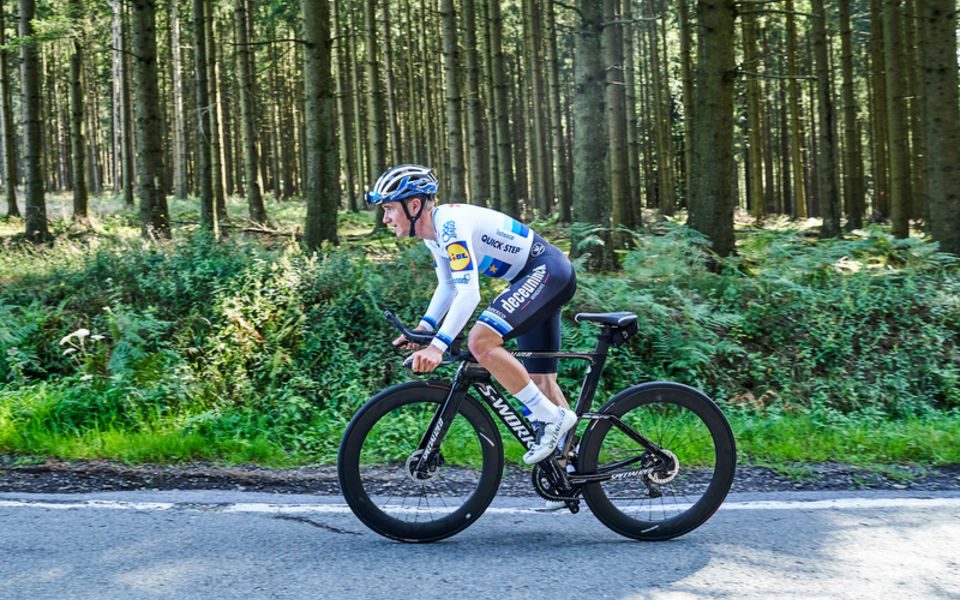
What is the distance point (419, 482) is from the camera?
14.3 feet

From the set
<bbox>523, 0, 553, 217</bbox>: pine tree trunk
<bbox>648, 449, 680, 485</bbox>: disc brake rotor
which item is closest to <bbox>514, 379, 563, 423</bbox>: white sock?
<bbox>648, 449, 680, 485</bbox>: disc brake rotor

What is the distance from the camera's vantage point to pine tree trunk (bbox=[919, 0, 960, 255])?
37.5 feet

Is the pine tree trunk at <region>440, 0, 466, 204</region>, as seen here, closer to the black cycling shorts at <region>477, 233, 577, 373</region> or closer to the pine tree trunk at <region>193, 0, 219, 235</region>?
the pine tree trunk at <region>193, 0, 219, 235</region>

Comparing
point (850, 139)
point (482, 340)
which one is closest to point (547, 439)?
point (482, 340)

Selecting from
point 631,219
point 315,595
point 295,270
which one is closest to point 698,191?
point 631,219

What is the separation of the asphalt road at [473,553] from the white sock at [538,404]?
708 mm

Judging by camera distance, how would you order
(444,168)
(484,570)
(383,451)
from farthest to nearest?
1. (444,168)
2. (383,451)
3. (484,570)

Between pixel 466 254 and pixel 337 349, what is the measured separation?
13.7 feet

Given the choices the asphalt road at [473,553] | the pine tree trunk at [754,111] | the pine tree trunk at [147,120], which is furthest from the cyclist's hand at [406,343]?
the pine tree trunk at [754,111]

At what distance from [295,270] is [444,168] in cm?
2422

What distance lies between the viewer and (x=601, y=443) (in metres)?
4.42

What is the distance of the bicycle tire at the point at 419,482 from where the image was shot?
4238 mm

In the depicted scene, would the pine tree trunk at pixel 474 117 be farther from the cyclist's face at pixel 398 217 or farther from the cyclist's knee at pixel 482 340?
the cyclist's knee at pixel 482 340

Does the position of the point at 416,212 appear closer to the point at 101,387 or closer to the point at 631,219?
the point at 101,387
